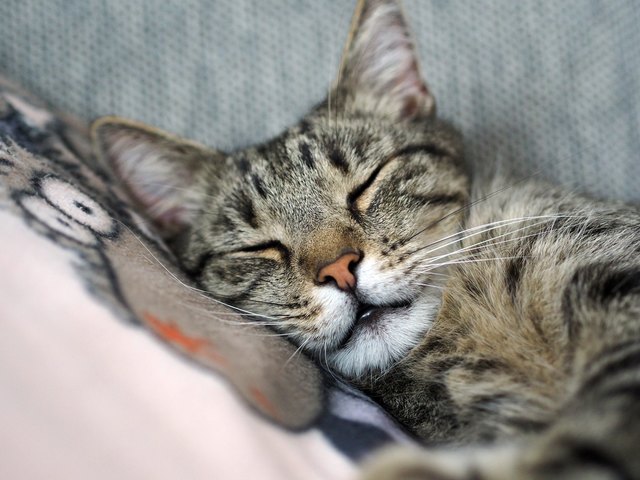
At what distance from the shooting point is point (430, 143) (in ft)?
3.65

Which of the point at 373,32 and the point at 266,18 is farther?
the point at 266,18

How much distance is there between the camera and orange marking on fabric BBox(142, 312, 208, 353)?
68 centimetres

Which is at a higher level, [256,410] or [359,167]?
[359,167]

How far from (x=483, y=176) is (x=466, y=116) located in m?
0.31

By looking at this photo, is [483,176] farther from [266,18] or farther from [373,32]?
[266,18]

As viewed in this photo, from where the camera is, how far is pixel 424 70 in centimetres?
142

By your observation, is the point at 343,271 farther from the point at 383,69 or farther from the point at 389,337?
the point at 383,69

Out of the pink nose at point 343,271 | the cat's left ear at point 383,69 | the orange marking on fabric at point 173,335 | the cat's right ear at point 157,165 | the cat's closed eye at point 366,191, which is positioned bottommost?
the cat's right ear at point 157,165

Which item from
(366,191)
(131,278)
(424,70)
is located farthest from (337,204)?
(424,70)

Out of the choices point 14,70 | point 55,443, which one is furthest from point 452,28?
point 55,443

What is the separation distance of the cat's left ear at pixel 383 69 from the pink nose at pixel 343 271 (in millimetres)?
438

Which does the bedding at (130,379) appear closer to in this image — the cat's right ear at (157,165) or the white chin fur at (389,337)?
the white chin fur at (389,337)

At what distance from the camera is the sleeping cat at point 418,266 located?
62 cm

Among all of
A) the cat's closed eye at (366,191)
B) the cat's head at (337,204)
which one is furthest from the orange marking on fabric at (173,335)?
the cat's closed eye at (366,191)
